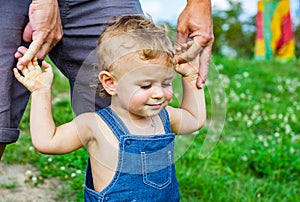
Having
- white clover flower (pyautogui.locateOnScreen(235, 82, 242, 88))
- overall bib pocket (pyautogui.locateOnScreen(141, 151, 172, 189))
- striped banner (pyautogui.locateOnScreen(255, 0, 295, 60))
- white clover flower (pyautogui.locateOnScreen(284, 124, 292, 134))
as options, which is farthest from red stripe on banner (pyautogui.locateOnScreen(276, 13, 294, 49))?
overall bib pocket (pyautogui.locateOnScreen(141, 151, 172, 189))

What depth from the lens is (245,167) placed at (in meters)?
4.66

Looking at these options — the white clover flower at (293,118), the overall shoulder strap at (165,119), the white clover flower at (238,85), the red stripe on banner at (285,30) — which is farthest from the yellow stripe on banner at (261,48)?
the overall shoulder strap at (165,119)

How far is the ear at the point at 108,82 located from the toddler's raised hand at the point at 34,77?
0.22 meters

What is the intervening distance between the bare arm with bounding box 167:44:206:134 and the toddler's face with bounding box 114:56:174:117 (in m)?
0.32

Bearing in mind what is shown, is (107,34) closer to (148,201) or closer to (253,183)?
(148,201)

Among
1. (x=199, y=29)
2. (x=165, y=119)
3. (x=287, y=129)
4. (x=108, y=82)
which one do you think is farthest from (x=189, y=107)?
(x=287, y=129)

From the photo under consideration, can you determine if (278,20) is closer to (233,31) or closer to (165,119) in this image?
(233,31)

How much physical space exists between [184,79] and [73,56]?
560 mm

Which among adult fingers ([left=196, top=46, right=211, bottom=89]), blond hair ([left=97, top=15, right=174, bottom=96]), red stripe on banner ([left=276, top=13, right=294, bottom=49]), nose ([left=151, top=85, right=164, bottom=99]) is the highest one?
blond hair ([left=97, top=15, right=174, bottom=96])

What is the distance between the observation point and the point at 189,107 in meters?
2.64

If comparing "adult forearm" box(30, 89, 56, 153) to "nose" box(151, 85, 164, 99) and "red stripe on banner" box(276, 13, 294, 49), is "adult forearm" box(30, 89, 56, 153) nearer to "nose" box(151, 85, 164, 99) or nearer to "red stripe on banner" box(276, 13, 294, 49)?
"nose" box(151, 85, 164, 99)

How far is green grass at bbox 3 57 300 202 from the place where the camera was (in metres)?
4.00

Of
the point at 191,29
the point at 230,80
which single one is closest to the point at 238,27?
the point at 230,80

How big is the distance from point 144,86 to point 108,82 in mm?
171
